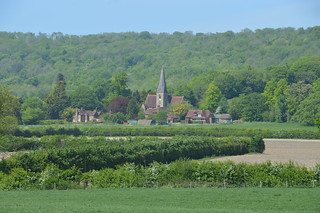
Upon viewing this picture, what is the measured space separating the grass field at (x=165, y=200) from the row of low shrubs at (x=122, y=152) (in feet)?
26.1

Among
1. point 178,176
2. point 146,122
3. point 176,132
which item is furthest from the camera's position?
point 146,122

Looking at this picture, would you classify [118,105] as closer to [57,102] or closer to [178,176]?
[57,102]

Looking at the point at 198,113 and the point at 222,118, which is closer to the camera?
the point at 222,118

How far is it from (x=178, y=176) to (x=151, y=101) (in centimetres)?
13804

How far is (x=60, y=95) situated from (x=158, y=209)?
146 m

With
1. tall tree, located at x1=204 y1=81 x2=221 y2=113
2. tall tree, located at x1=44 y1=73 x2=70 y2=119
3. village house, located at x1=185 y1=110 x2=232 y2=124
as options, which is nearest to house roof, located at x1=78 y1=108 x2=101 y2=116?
tall tree, located at x1=44 y1=73 x2=70 y2=119

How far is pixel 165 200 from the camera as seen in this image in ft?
92.4

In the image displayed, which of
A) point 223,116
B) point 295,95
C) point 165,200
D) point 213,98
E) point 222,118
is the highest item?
point 295,95

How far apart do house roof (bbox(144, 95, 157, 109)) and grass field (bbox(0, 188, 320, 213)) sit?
140 m

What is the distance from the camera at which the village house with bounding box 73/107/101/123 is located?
534 feet

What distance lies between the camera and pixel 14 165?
1501 inches

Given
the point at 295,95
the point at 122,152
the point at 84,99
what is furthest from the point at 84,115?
the point at 122,152

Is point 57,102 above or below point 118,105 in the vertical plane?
above

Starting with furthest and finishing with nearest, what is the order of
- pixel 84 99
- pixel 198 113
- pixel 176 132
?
1. pixel 84 99
2. pixel 198 113
3. pixel 176 132
